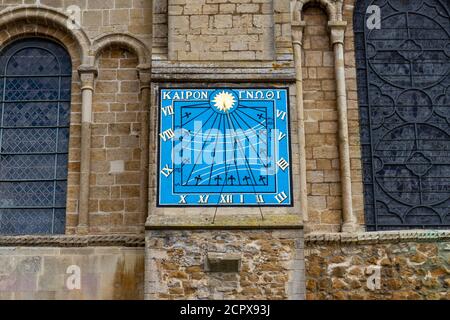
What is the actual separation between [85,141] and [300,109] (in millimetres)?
2924

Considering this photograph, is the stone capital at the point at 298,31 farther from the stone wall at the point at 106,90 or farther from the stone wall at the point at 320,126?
the stone wall at the point at 106,90

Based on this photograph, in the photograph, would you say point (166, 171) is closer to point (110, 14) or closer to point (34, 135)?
point (34, 135)

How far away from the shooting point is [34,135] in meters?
12.5

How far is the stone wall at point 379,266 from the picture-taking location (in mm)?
11016

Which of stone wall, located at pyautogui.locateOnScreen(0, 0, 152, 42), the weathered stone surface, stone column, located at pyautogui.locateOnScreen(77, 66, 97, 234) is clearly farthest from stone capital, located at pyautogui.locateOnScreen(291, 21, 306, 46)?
the weathered stone surface

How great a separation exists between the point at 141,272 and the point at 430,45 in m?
5.24


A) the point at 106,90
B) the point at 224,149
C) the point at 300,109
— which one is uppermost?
the point at 106,90

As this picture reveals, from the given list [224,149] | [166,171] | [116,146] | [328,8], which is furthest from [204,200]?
[328,8]

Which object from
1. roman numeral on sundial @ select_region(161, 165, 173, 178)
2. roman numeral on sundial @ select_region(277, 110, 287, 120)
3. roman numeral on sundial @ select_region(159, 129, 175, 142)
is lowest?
roman numeral on sundial @ select_region(161, 165, 173, 178)

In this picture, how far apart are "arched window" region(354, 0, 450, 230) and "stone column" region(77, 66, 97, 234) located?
373 cm

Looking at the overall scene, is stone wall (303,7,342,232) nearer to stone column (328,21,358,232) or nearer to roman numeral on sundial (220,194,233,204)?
stone column (328,21,358,232)

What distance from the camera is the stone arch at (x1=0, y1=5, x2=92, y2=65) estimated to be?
12.8m

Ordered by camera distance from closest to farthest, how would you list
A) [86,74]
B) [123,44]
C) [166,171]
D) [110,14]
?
[166,171], [86,74], [123,44], [110,14]

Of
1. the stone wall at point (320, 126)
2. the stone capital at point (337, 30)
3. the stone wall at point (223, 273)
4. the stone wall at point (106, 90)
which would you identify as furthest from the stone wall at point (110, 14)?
the stone wall at point (223, 273)
